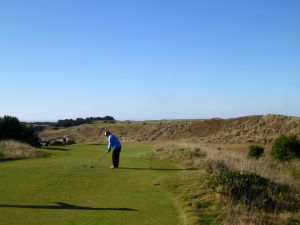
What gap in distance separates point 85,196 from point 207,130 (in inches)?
1868

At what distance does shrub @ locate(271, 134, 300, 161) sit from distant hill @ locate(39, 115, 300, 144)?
69.4 feet

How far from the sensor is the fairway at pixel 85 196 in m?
11.1

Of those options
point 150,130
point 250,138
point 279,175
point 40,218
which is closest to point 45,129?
point 150,130

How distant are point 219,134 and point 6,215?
46.2 m

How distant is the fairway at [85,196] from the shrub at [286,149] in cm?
857

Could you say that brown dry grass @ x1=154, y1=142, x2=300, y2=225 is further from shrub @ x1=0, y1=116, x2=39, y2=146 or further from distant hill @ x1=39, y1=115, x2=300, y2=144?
distant hill @ x1=39, y1=115, x2=300, y2=144

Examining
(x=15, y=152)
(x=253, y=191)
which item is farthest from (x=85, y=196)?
(x=15, y=152)

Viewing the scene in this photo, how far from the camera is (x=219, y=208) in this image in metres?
12.6

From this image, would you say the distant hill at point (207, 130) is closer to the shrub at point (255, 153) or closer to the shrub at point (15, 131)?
the shrub at point (255, 153)

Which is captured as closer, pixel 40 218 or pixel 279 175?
pixel 40 218

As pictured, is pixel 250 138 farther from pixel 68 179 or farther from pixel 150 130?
pixel 68 179

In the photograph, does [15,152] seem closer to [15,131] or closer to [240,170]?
[15,131]

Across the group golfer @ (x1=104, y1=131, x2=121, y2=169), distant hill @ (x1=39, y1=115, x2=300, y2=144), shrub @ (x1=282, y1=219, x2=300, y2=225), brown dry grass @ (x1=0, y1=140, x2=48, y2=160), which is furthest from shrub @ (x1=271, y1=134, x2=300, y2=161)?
distant hill @ (x1=39, y1=115, x2=300, y2=144)

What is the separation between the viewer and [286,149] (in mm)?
25328
